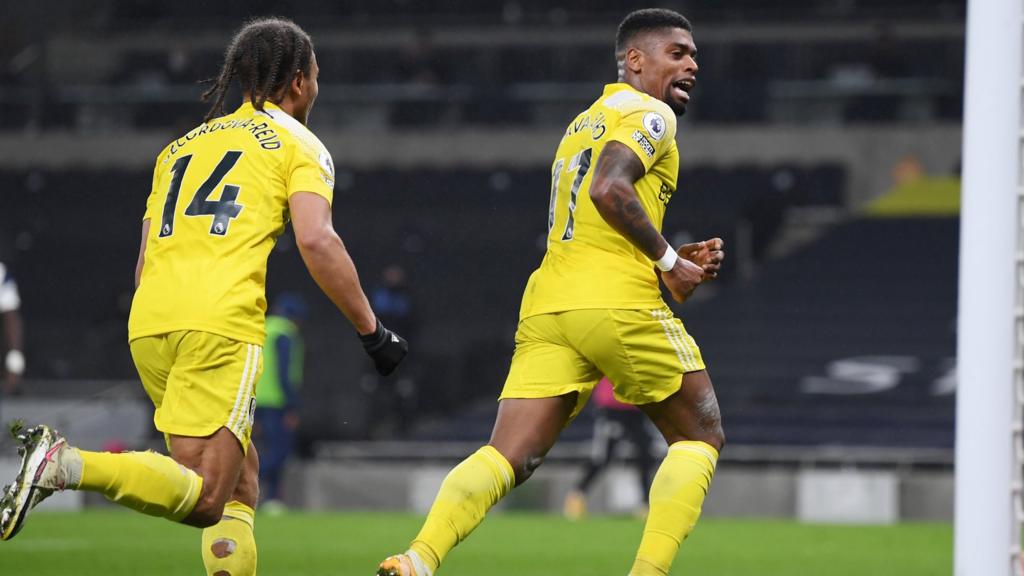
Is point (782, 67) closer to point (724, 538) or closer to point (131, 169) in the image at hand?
point (131, 169)

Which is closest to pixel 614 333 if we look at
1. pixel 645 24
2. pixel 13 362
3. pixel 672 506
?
pixel 672 506

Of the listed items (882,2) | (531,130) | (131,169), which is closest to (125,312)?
(131,169)

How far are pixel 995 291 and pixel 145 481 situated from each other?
7.78 ft

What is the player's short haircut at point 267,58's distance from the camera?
17.7 ft

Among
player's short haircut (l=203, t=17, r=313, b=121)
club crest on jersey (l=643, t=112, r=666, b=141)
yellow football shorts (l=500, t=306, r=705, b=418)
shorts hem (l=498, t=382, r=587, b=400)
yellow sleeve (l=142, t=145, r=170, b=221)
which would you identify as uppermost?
player's short haircut (l=203, t=17, r=313, b=121)

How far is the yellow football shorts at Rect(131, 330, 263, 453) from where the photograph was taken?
504 cm

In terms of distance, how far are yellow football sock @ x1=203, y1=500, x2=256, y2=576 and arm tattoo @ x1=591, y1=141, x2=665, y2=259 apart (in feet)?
4.93

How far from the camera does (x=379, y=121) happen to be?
25188 millimetres

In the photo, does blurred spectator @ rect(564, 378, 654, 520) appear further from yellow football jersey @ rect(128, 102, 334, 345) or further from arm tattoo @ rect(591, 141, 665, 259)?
yellow football jersey @ rect(128, 102, 334, 345)

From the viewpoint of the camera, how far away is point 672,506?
556 cm

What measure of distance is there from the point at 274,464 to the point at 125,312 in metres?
7.61

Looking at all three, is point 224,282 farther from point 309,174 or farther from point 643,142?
point 643,142

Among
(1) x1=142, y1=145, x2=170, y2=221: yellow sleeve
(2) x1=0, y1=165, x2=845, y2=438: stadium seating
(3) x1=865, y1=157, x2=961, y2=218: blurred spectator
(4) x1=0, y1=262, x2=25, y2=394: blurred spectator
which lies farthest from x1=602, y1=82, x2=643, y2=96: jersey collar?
(3) x1=865, y1=157, x2=961, y2=218: blurred spectator

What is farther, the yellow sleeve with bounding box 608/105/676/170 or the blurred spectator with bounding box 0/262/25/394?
the blurred spectator with bounding box 0/262/25/394
